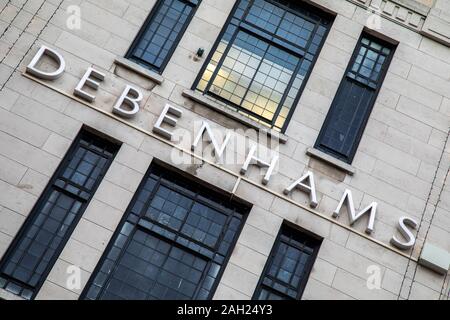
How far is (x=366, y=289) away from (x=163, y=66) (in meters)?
7.51

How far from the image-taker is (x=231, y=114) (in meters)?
15.9

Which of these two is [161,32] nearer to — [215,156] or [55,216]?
[215,156]

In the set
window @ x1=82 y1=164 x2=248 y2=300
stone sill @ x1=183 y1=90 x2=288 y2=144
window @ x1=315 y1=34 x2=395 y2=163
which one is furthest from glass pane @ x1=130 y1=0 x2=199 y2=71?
window @ x1=315 y1=34 x2=395 y2=163

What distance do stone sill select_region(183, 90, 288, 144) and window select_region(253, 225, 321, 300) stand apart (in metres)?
2.32

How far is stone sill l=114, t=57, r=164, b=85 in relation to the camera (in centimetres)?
1575

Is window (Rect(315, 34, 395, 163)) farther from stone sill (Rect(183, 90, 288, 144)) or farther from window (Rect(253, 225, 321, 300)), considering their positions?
window (Rect(253, 225, 321, 300))

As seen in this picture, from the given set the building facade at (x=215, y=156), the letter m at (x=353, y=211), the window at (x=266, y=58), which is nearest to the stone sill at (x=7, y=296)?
the building facade at (x=215, y=156)

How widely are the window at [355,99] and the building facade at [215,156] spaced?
0.19 feet

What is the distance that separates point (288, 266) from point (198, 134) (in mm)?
3886

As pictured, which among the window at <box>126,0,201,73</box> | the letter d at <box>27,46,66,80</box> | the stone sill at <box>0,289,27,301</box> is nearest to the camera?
the stone sill at <box>0,289,27,301</box>

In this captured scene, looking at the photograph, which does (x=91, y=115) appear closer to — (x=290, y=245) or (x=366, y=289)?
(x=290, y=245)

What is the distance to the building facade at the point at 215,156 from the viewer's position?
46.3 ft

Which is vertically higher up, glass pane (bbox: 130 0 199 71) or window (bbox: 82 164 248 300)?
glass pane (bbox: 130 0 199 71)

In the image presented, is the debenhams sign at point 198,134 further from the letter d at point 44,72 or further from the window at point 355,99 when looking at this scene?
the window at point 355,99
